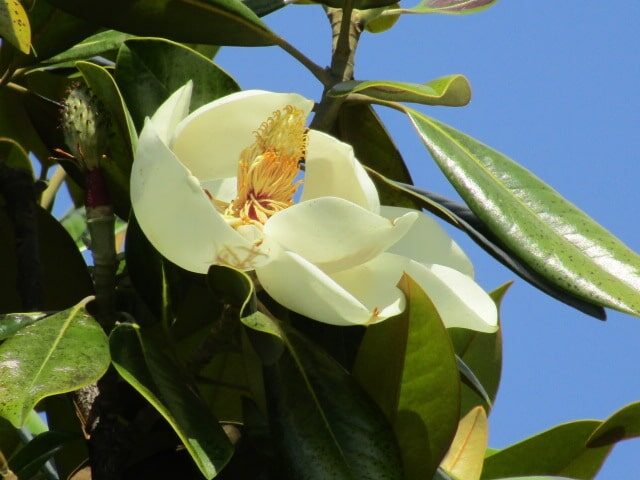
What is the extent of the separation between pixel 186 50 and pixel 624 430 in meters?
0.72

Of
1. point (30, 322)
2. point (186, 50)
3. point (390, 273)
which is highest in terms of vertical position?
point (186, 50)

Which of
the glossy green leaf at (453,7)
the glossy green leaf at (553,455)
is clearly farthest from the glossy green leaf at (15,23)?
the glossy green leaf at (553,455)

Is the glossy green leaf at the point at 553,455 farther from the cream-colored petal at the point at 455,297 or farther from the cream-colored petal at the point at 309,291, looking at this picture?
the cream-colored petal at the point at 309,291

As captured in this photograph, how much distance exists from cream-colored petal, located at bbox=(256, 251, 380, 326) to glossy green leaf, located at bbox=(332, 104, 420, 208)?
491mm

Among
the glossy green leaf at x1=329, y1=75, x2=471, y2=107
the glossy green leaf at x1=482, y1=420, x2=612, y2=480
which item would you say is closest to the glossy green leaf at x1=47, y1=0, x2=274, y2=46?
the glossy green leaf at x1=329, y1=75, x2=471, y2=107

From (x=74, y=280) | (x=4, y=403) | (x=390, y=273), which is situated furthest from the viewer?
(x=74, y=280)

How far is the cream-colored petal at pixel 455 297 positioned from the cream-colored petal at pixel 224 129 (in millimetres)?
222

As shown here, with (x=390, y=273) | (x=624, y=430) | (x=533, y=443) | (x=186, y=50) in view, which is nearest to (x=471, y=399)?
(x=533, y=443)

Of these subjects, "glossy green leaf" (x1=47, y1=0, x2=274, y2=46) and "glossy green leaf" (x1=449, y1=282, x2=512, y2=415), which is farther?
"glossy green leaf" (x1=449, y1=282, x2=512, y2=415)

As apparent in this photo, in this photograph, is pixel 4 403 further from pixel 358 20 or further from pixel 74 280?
pixel 358 20

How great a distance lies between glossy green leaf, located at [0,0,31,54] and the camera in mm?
1307

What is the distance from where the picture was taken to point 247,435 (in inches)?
51.3

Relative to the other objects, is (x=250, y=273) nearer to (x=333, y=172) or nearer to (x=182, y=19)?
(x=333, y=172)

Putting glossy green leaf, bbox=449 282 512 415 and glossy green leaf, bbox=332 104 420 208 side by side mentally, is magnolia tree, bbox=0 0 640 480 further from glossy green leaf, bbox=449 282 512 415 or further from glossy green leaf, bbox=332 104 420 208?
glossy green leaf, bbox=449 282 512 415
